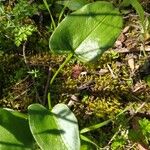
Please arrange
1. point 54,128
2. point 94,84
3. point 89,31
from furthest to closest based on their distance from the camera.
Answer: point 94,84 → point 89,31 → point 54,128

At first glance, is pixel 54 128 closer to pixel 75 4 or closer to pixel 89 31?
pixel 89 31

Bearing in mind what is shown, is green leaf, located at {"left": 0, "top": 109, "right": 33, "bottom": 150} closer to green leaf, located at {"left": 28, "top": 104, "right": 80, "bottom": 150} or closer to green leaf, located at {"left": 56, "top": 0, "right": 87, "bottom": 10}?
green leaf, located at {"left": 28, "top": 104, "right": 80, "bottom": 150}

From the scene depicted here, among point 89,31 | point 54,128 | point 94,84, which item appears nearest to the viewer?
point 54,128

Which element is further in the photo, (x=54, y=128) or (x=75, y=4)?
(x=75, y=4)

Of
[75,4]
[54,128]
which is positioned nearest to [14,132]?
[54,128]

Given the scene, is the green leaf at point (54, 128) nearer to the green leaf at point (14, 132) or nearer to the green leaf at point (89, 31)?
the green leaf at point (14, 132)

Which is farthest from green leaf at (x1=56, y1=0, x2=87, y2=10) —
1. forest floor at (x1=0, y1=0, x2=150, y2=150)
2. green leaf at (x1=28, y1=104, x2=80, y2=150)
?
green leaf at (x1=28, y1=104, x2=80, y2=150)

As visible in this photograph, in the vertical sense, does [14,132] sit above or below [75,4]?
below
